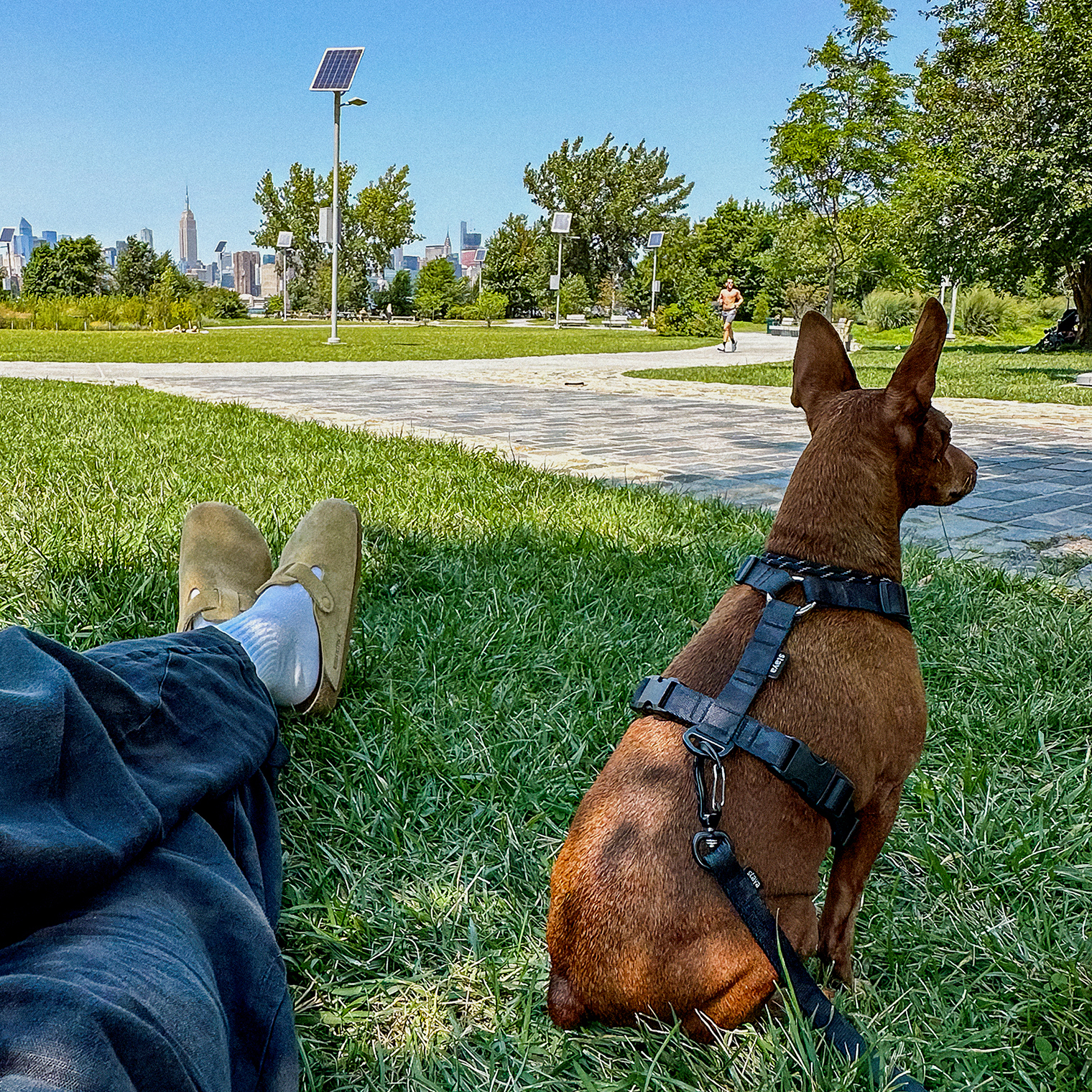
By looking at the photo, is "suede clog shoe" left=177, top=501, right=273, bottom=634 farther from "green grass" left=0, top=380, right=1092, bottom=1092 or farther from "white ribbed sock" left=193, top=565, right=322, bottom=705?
"green grass" left=0, top=380, right=1092, bottom=1092

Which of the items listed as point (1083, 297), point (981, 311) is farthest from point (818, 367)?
point (981, 311)

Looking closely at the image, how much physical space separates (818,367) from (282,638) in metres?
1.46

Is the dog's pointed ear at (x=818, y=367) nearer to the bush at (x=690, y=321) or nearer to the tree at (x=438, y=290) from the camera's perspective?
the bush at (x=690, y=321)

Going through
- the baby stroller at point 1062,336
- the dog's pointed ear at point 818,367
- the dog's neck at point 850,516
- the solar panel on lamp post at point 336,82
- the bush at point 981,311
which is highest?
the solar panel on lamp post at point 336,82

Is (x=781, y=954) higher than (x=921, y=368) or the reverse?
the reverse

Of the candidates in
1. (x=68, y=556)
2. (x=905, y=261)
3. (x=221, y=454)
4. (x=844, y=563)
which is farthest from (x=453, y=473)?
(x=905, y=261)

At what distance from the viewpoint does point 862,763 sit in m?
1.36

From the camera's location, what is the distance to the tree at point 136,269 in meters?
47.4

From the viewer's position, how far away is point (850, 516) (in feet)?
4.86

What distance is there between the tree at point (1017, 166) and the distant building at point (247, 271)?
149 metres

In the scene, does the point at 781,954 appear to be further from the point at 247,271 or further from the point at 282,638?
the point at 247,271

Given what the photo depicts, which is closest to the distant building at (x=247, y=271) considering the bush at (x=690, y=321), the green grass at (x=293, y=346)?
the bush at (x=690, y=321)

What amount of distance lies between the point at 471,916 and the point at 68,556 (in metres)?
2.25

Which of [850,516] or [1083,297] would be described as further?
[1083,297]
